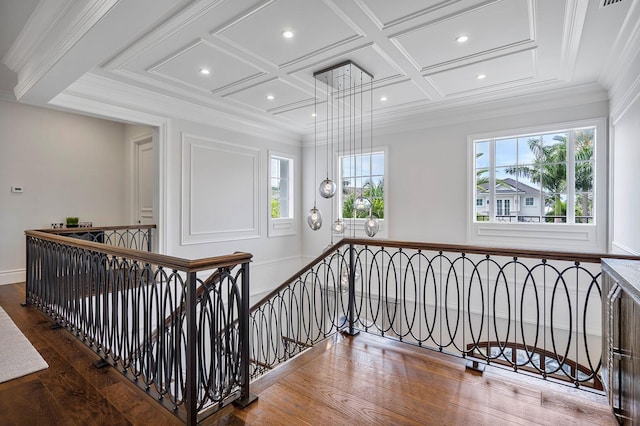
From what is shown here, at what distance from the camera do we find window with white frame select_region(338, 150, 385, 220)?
6473 mm

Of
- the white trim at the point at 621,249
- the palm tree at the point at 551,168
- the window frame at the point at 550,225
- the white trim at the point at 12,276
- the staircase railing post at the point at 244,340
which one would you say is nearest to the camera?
the staircase railing post at the point at 244,340

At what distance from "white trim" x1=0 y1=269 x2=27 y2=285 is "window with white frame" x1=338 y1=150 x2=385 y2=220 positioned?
5.65 m

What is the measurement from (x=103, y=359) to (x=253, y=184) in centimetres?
432

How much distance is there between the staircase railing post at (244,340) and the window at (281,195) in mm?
4748

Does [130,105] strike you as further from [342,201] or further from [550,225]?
[550,225]

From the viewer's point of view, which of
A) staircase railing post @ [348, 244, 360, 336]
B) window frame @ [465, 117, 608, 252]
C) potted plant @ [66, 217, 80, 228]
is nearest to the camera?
staircase railing post @ [348, 244, 360, 336]

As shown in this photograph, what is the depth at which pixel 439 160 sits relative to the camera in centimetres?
569

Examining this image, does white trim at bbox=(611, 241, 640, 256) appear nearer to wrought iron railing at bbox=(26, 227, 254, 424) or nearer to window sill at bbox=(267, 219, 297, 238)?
wrought iron railing at bbox=(26, 227, 254, 424)

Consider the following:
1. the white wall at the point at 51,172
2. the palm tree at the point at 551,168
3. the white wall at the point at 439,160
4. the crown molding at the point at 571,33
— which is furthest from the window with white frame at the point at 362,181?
the white wall at the point at 51,172

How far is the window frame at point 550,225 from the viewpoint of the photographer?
4359 mm

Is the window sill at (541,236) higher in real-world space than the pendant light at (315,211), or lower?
lower

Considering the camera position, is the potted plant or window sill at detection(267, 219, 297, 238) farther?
window sill at detection(267, 219, 297, 238)

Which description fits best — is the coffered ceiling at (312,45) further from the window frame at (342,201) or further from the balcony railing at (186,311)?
the balcony railing at (186,311)

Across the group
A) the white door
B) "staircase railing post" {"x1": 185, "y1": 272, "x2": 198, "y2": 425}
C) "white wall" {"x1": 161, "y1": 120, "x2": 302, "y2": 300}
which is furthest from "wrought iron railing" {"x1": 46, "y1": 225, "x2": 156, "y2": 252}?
"staircase railing post" {"x1": 185, "y1": 272, "x2": 198, "y2": 425}
